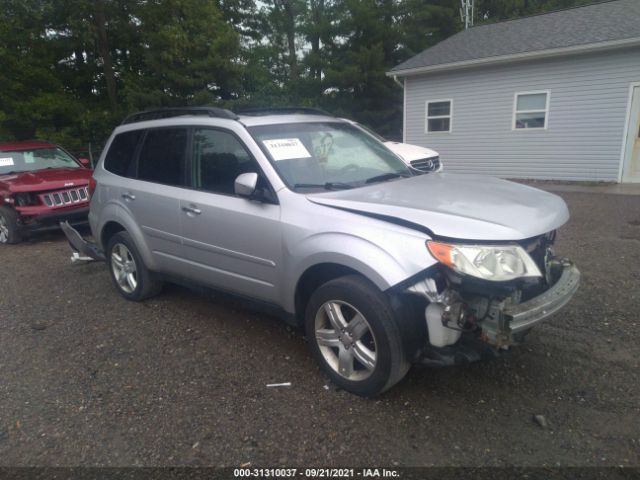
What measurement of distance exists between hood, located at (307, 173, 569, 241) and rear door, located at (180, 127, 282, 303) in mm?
493

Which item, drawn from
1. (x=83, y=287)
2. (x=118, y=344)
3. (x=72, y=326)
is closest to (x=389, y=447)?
(x=118, y=344)

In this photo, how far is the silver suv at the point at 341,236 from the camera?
2670mm

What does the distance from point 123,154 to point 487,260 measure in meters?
3.89

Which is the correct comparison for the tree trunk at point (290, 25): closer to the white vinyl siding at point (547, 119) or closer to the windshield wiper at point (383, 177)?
the white vinyl siding at point (547, 119)

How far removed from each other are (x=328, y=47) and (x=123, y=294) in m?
20.7

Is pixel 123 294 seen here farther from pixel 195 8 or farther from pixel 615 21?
pixel 195 8

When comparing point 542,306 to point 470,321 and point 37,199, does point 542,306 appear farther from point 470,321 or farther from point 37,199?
point 37,199

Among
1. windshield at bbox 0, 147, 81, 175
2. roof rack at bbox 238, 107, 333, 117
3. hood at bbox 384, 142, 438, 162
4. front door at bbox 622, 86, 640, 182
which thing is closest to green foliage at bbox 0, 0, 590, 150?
windshield at bbox 0, 147, 81, 175

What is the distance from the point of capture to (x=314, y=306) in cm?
317

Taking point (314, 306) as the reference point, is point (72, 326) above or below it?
below

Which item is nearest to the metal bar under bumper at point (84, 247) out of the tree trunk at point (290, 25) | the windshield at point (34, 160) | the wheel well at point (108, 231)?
the wheel well at point (108, 231)

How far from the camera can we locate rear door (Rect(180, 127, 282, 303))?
3.46m

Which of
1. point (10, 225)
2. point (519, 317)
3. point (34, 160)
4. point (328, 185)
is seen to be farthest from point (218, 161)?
point (34, 160)

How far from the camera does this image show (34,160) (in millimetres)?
8680
